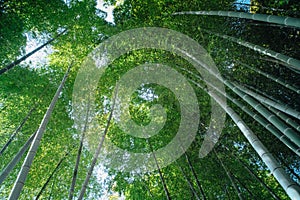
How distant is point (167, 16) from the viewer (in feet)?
14.2

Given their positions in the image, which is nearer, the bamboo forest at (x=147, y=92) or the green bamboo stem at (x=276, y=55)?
the green bamboo stem at (x=276, y=55)

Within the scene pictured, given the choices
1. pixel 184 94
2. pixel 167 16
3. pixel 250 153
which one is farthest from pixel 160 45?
pixel 250 153

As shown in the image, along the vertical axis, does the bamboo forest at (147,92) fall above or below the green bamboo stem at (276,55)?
above

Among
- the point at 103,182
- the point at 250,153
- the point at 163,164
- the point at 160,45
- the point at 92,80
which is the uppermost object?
the point at 92,80

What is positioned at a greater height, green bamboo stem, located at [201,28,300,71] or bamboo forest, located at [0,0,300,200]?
bamboo forest, located at [0,0,300,200]

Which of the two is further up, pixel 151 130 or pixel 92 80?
pixel 92 80

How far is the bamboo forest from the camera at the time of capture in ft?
12.8

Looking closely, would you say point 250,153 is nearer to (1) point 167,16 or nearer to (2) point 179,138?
(2) point 179,138

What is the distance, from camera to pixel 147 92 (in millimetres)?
5828

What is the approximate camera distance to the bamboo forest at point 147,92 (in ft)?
12.8

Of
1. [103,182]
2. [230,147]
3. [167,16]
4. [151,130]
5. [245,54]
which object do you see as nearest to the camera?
[245,54]

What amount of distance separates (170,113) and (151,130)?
2.32ft

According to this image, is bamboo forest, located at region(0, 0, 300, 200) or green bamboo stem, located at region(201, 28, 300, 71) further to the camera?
bamboo forest, located at region(0, 0, 300, 200)

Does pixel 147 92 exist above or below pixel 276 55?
above
